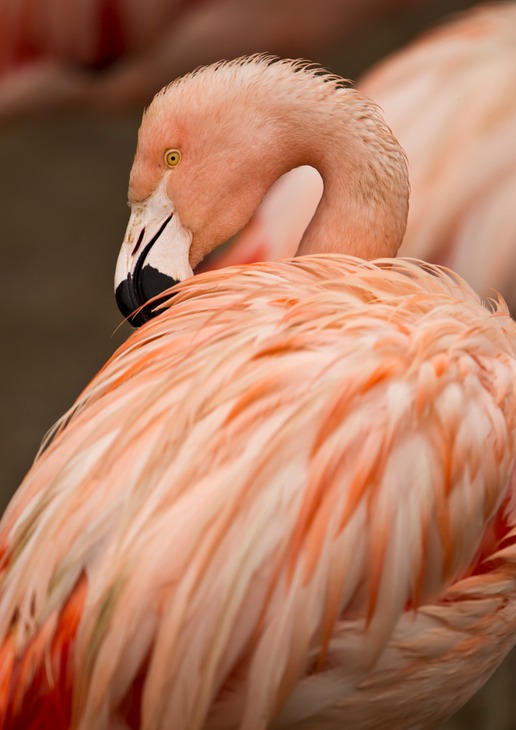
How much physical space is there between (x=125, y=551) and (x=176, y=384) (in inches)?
7.9

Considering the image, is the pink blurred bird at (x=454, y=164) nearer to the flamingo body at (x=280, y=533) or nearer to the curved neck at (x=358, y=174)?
the curved neck at (x=358, y=174)

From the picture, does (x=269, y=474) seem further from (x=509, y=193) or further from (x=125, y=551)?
(x=509, y=193)

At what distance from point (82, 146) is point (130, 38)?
2.23 m

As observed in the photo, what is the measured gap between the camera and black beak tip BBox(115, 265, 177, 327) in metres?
1.63

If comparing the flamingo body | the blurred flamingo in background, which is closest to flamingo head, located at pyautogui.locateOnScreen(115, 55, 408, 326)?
the flamingo body

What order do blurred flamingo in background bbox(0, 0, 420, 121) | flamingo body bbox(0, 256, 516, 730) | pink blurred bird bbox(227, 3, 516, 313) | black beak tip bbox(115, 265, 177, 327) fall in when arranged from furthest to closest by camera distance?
blurred flamingo in background bbox(0, 0, 420, 121)
pink blurred bird bbox(227, 3, 516, 313)
black beak tip bbox(115, 265, 177, 327)
flamingo body bbox(0, 256, 516, 730)

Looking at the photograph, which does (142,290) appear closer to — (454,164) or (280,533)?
(280,533)

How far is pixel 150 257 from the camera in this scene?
65.6 inches

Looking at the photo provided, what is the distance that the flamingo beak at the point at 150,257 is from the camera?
5.37 ft

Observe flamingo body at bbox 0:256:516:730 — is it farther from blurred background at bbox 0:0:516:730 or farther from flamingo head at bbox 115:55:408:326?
blurred background at bbox 0:0:516:730

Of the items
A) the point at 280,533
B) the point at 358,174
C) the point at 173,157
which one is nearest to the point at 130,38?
the point at 173,157

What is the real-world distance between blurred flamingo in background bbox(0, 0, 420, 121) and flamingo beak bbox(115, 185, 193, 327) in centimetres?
109

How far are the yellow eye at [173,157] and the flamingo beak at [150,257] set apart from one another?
0.04 meters

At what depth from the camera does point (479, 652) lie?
4.46 feet
